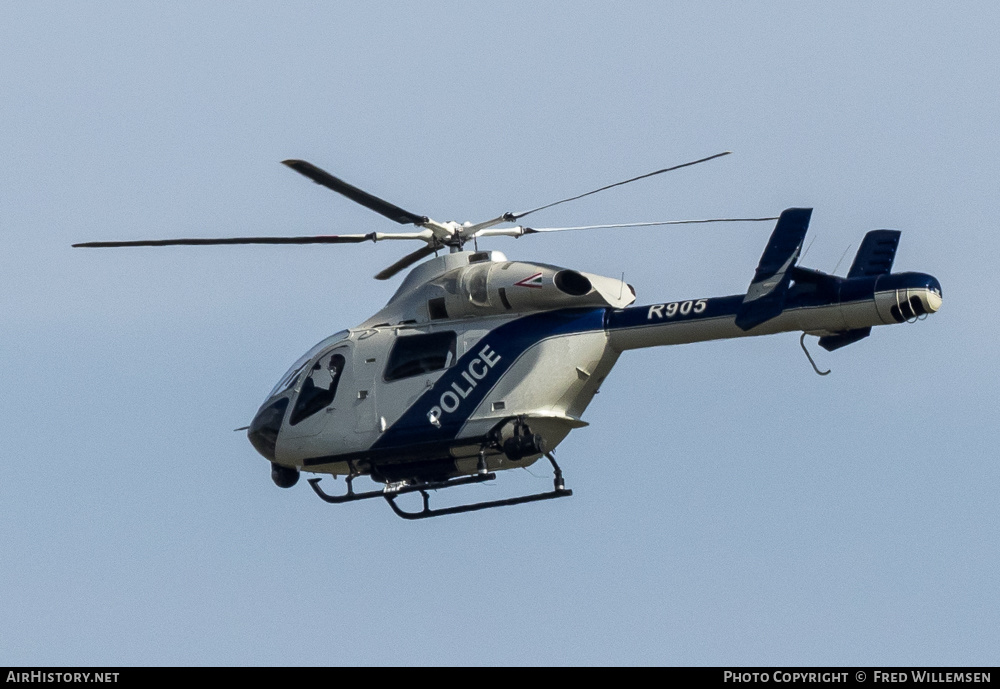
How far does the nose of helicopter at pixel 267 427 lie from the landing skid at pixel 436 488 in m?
0.94

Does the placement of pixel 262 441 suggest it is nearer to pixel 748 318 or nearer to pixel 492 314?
pixel 492 314

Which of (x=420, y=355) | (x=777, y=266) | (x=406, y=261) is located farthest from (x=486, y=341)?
(x=777, y=266)

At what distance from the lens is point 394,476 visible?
2561 centimetres

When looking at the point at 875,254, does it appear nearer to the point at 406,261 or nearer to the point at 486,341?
the point at 486,341

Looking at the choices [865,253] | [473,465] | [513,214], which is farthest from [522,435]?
[865,253]

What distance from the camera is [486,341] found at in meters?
25.2

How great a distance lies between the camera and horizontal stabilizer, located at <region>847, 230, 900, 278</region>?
23.5 metres

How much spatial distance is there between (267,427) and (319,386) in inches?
38.0

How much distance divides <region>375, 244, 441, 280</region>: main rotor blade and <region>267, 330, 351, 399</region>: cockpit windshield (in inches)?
48.4

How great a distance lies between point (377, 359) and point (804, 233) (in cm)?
561

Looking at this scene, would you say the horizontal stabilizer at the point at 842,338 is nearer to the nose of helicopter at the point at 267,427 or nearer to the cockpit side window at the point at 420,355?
the cockpit side window at the point at 420,355

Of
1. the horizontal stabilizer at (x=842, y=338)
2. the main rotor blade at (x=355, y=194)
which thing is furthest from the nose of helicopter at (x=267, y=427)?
the horizontal stabilizer at (x=842, y=338)

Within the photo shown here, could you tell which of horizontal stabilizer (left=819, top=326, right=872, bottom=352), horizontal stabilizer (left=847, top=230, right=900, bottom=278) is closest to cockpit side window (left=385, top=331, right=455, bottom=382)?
horizontal stabilizer (left=819, top=326, right=872, bottom=352)

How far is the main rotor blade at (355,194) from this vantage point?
77.3 feet
